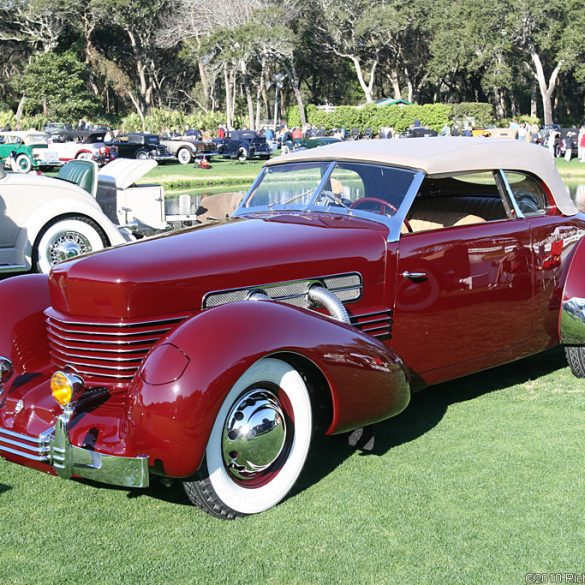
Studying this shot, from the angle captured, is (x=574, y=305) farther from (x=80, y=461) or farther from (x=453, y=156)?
(x=80, y=461)

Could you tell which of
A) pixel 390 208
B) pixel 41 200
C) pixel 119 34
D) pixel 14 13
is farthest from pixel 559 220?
pixel 119 34

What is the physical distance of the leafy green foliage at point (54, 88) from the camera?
6538 cm

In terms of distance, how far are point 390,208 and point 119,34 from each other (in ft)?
245

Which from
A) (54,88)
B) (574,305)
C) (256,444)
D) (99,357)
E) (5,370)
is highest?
(54,88)

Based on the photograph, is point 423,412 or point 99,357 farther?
point 423,412

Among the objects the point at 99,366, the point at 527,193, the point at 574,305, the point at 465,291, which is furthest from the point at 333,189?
the point at 99,366

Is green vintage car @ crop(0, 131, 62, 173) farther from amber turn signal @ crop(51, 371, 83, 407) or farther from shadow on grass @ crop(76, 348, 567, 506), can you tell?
amber turn signal @ crop(51, 371, 83, 407)

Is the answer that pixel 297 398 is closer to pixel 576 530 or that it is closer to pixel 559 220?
pixel 576 530

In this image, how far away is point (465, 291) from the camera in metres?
5.03

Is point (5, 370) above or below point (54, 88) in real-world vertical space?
below

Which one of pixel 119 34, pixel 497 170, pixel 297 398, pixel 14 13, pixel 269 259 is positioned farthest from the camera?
pixel 119 34

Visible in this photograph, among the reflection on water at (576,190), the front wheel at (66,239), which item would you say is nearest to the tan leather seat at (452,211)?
the front wheel at (66,239)

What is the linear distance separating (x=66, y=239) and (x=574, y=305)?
6.88 meters

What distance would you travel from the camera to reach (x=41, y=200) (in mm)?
10344
